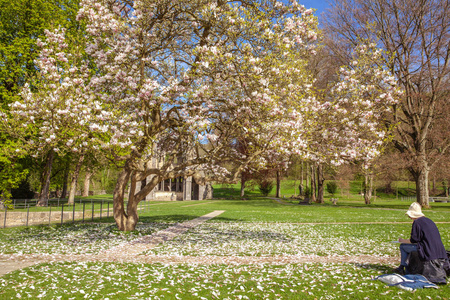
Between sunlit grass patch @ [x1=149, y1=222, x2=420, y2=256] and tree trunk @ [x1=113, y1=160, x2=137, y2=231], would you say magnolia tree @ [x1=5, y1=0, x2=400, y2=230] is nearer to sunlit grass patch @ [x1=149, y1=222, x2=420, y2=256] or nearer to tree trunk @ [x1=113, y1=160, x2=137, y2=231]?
tree trunk @ [x1=113, y1=160, x2=137, y2=231]

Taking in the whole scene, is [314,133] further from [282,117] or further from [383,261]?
[383,261]

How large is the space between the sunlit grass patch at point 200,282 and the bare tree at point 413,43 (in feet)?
81.6

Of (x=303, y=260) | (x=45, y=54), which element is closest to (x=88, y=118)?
(x=45, y=54)

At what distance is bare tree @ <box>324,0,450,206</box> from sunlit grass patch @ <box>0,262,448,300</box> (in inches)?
980

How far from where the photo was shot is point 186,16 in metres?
13.1

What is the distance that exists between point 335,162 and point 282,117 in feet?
8.44

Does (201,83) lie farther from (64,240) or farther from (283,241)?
(64,240)

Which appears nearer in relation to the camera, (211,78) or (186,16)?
(211,78)

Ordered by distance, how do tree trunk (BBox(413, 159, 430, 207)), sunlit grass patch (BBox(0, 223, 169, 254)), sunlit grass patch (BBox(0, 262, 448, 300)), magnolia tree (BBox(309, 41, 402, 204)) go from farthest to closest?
1. tree trunk (BBox(413, 159, 430, 207))
2. magnolia tree (BBox(309, 41, 402, 204))
3. sunlit grass patch (BBox(0, 223, 169, 254))
4. sunlit grass patch (BBox(0, 262, 448, 300))

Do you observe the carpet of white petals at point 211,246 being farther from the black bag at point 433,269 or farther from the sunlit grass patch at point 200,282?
the black bag at point 433,269

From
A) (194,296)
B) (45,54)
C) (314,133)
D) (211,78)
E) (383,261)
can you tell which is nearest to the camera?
(194,296)

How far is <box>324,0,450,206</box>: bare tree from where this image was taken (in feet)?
94.5

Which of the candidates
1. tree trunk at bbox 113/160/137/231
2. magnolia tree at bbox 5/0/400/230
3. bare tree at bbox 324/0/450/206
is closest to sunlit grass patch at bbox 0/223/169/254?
tree trunk at bbox 113/160/137/231

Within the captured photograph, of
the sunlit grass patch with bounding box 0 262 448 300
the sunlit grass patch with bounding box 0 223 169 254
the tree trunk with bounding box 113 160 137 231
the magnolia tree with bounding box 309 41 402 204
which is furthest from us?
the tree trunk with bounding box 113 160 137 231
